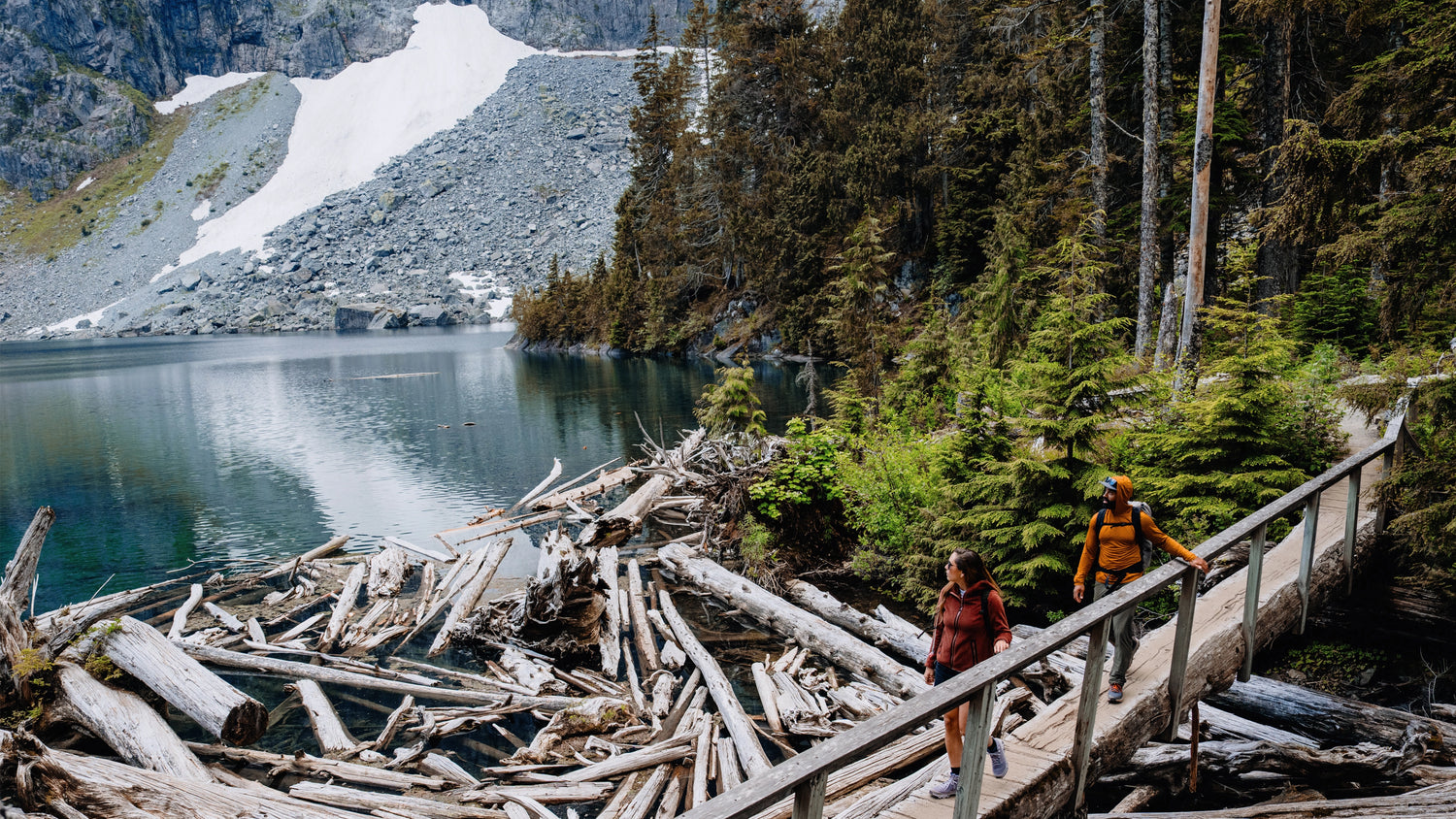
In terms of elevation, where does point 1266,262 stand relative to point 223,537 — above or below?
above

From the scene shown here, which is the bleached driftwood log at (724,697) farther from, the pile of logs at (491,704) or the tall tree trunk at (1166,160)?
the tall tree trunk at (1166,160)

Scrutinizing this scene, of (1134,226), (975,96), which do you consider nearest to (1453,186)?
(1134,226)

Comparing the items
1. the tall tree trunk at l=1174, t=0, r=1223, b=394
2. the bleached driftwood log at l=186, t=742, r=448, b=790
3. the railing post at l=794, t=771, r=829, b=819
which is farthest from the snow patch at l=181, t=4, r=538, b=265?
the railing post at l=794, t=771, r=829, b=819

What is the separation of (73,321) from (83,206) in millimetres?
49228

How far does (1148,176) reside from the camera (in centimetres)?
1803

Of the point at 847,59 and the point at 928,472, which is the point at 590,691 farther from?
the point at 847,59

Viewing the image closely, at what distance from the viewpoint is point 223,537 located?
18.0 m

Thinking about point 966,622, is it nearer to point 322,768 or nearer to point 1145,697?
point 1145,697

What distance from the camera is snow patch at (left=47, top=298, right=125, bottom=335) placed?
135 m

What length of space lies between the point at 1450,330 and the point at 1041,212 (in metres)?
19.8

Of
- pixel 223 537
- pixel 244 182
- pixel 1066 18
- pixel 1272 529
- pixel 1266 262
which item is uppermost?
pixel 244 182

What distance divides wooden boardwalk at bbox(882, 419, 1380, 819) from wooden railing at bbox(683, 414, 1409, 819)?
5.2 inches

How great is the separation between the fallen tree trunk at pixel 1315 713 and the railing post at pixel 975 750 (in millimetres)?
4226

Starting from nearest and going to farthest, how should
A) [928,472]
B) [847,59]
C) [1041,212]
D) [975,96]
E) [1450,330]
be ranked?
[1450,330]
[928,472]
[1041,212]
[975,96]
[847,59]
